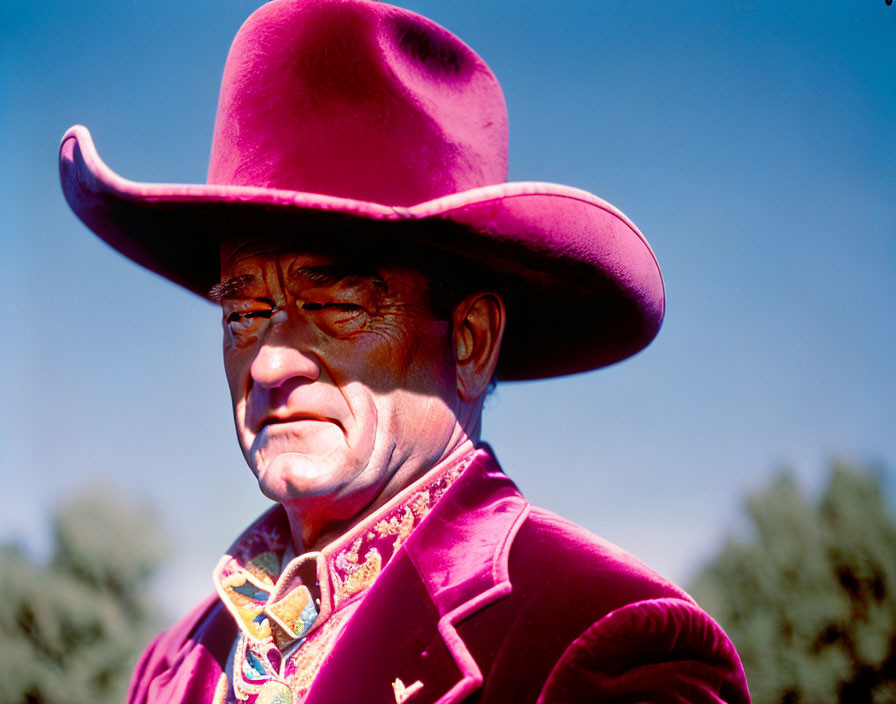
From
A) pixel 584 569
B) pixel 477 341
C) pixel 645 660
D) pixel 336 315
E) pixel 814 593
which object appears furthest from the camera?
pixel 814 593

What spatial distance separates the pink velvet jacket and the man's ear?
39 centimetres

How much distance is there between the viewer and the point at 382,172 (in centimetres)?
232

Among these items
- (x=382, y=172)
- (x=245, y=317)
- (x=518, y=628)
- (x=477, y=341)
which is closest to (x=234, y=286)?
A: (x=245, y=317)

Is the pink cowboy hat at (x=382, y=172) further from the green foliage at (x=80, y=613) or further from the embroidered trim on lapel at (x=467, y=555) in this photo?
the green foliage at (x=80, y=613)

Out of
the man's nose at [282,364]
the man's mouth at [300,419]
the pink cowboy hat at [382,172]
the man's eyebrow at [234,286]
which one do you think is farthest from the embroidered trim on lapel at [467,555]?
the man's eyebrow at [234,286]

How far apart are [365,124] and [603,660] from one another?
55.3 inches

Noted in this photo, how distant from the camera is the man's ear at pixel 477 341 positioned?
2635mm

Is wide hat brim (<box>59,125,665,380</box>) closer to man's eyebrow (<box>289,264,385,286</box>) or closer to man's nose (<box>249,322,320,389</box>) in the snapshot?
man's eyebrow (<box>289,264,385,286</box>)

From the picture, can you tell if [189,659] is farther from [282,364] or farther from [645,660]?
[645,660]

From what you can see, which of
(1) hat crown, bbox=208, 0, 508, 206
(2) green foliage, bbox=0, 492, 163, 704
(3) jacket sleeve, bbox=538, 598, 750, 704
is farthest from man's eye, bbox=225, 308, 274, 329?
(2) green foliage, bbox=0, 492, 163, 704

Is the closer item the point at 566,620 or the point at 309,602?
the point at 566,620

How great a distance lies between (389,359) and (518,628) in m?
0.77

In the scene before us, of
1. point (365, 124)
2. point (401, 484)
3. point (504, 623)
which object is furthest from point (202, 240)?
point (504, 623)

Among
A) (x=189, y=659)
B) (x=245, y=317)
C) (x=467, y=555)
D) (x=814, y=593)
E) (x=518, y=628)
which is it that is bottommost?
(x=814, y=593)
